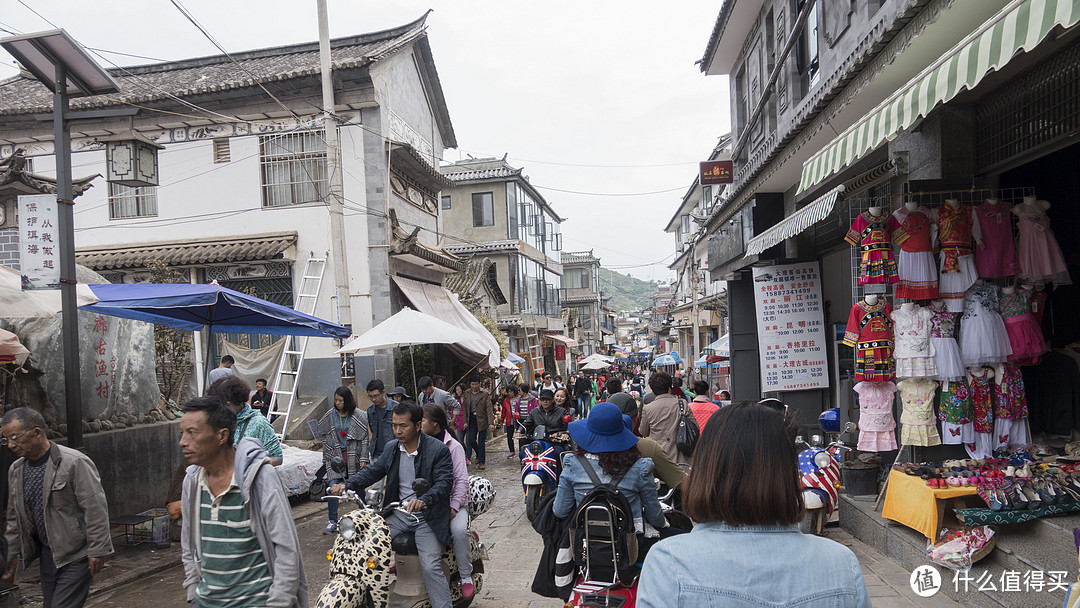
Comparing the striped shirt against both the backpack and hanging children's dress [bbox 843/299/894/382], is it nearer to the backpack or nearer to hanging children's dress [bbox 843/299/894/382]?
Answer: the backpack

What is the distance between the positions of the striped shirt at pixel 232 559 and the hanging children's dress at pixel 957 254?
19.0ft

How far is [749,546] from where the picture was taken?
68.9 inches

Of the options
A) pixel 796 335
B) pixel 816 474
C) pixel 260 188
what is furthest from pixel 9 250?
pixel 796 335

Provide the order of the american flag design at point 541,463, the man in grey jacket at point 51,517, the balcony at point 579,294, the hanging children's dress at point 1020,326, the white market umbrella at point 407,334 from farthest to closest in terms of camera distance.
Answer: the balcony at point 579,294, the white market umbrella at point 407,334, the hanging children's dress at point 1020,326, the american flag design at point 541,463, the man in grey jacket at point 51,517

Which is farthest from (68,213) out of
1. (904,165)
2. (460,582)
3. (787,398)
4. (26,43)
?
(787,398)

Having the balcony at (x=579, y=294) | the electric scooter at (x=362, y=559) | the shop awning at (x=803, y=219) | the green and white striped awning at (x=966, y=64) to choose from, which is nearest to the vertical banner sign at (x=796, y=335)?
the shop awning at (x=803, y=219)

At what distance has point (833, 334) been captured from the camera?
36.9 feet

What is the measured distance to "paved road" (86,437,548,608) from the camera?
6.11 metres

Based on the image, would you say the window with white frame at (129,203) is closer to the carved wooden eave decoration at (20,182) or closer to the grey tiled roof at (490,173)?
the carved wooden eave decoration at (20,182)

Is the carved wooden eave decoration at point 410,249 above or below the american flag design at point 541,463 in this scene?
above

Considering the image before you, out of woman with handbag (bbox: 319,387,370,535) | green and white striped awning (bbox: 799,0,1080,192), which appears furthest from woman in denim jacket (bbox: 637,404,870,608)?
woman with handbag (bbox: 319,387,370,535)

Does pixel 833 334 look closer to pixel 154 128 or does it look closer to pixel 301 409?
pixel 301 409

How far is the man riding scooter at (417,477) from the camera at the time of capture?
4.90m

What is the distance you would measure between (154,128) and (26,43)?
12.2 m
